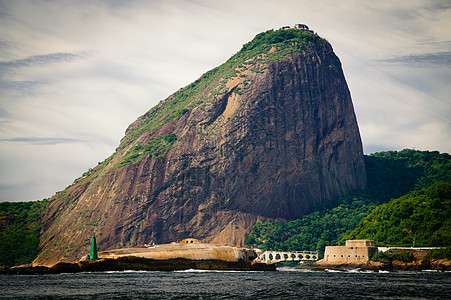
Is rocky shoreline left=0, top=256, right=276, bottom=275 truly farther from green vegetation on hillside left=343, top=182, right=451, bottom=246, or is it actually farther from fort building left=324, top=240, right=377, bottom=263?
green vegetation on hillside left=343, top=182, right=451, bottom=246

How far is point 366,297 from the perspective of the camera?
71.6 meters

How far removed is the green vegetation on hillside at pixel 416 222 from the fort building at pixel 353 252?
8.63 meters

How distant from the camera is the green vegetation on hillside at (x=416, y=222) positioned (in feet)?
494

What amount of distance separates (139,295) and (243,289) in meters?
15.8

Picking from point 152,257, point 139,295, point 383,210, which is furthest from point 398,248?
point 139,295

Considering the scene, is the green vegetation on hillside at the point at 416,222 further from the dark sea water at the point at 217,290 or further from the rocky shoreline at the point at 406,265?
the dark sea water at the point at 217,290

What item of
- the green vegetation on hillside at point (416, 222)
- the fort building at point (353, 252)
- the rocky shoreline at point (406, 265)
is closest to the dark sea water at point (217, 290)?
the rocky shoreline at point (406, 265)

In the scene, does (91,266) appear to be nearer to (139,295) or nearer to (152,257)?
(152,257)

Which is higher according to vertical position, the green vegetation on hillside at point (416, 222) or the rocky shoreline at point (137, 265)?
the green vegetation on hillside at point (416, 222)

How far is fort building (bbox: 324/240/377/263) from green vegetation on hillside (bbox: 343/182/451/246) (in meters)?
8.63

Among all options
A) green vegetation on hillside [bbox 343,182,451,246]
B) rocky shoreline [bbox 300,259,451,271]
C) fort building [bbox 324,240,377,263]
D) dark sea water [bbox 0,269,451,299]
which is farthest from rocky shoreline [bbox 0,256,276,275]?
green vegetation on hillside [bbox 343,182,451,246]

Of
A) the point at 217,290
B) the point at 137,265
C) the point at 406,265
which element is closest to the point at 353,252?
the point at 406,265

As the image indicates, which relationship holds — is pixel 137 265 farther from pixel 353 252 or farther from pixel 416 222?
pixel 416 222

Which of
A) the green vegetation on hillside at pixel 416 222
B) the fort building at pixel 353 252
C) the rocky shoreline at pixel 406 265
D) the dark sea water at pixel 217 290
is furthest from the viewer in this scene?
the fort building at pixel 353 252
